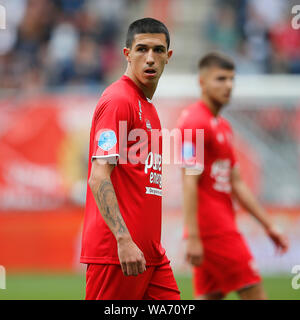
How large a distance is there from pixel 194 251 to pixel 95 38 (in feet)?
36.6

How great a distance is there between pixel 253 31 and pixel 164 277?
12965mm

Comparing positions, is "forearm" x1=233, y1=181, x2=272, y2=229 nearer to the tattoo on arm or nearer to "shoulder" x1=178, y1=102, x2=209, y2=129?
"shoulder" x1=178, y1=102, x2=209, y2=129

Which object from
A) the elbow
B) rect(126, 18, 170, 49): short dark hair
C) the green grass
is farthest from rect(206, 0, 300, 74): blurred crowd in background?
the elbow

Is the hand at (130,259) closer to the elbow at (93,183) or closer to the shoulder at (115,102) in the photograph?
the elbow at (93,183)

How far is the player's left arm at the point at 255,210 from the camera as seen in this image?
6.75 m

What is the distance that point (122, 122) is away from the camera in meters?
4.22

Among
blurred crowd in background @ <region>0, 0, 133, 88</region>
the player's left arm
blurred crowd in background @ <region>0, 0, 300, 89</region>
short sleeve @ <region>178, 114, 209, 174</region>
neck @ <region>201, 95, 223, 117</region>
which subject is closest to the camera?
short sleeve @ <region>178, 114, 209, 174</region>

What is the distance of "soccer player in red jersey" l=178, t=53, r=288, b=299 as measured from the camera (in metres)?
6.26

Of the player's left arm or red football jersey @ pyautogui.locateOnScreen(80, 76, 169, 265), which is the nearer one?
red football jersey @ pyautogui.locateOnScreen(80, 76, 169, 265)

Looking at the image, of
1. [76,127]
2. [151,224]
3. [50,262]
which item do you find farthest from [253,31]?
[151,224]

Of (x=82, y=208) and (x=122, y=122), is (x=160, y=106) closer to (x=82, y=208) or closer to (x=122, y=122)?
(x=82, y=208)

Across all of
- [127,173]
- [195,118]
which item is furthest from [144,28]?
[195,118]

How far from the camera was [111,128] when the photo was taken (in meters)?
4.13

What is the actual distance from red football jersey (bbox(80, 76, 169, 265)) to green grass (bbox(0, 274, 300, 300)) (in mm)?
4401
